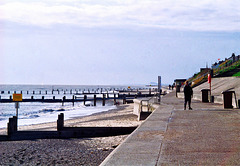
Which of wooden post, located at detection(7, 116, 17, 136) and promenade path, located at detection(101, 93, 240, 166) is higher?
promenade path, located at detection(101, 93, 240, 166)

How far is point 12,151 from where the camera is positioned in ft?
48.8

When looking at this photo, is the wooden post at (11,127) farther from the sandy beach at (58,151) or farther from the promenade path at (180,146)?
the promenade path at (180,146)

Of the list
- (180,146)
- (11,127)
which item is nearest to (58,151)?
(11,127)

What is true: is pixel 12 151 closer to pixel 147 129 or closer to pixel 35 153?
pixel 35 153

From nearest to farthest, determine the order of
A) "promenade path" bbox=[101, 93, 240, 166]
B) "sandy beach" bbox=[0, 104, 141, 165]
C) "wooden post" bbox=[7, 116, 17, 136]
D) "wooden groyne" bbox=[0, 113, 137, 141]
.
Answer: "promenade path" bbox=[101, 93, 240, 166], "sandy beach" bbox=[0, 104, 141, 165], "wooden groyne" bbox=[0, 113, 137, 141], "wooden post" bbox=[7, 116, 17, 136]

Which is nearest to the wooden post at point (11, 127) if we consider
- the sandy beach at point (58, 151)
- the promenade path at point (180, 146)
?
the sandy beach at point (58, 151)

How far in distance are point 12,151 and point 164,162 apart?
9.72 m

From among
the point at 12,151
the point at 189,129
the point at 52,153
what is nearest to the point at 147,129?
the point at 189,129

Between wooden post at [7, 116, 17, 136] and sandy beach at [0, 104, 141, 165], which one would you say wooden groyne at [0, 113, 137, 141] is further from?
sandy beach at [0, 104, 141, 165]

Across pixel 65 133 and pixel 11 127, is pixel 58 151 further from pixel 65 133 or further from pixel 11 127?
pixel 11 127

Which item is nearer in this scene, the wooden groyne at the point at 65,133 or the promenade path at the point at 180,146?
the promenade path at the point at 180,146

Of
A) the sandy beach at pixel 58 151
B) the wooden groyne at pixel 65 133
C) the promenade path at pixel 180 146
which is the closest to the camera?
the promenade path at pixel 180 146

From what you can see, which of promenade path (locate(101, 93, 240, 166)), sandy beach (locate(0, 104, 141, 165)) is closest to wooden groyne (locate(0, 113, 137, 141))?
sandy beach (locate(0, 104, 141, 165))

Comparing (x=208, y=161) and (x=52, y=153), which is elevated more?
(x=208, y=161)
